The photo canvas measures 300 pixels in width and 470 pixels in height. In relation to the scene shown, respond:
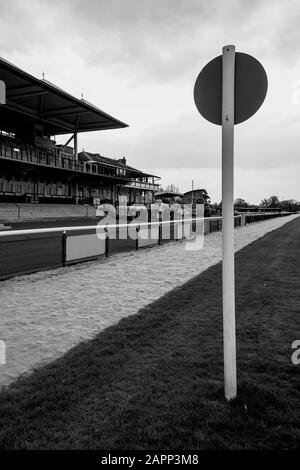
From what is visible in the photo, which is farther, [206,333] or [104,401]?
[206,333]

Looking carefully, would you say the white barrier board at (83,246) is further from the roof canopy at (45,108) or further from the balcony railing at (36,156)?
the balcony railing at (36,156)

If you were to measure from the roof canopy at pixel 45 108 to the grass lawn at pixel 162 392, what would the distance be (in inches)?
1202

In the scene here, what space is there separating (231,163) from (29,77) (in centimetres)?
3373

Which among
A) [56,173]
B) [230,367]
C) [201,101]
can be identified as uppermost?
[56,173]

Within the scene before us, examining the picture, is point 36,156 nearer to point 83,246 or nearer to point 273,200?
point 83,246

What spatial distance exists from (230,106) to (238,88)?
0.16 meters

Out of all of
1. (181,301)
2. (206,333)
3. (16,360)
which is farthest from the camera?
(181,301)

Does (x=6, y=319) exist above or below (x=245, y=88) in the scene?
below

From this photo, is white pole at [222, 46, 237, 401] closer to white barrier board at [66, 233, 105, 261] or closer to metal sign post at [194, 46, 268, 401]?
metal sign post at [194, 46, 268, 401]

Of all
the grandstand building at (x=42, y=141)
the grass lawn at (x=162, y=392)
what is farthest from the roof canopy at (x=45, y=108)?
the grass lawn at (x=162, y=392)

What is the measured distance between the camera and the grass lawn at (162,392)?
231 centimetres
